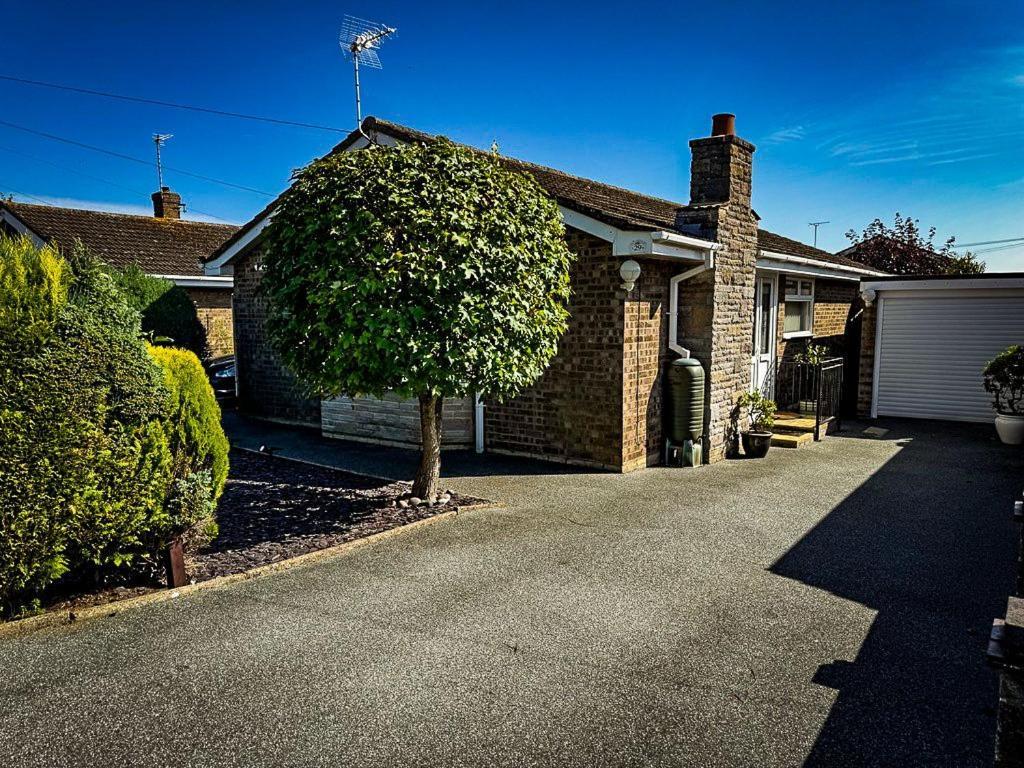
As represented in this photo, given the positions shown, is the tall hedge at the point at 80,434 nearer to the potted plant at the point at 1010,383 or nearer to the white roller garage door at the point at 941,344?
the potted plant at the point at 1010,383

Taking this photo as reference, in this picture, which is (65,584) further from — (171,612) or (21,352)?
(21,352)

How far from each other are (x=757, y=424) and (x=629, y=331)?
10.3 ft

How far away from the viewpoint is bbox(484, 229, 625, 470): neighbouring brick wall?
27.5 feet

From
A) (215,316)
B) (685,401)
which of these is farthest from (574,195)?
(215,316)

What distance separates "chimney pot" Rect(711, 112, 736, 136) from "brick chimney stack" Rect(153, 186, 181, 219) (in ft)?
63.8

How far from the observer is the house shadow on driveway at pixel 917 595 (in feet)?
10.8

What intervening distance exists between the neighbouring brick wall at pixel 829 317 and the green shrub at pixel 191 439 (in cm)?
1067

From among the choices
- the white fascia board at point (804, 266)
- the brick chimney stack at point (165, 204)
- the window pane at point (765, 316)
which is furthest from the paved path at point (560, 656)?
the brick chimney stack at point (165, 204)

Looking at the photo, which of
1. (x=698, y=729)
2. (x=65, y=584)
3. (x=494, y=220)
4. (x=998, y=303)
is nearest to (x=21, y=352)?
(x=65, y=584)

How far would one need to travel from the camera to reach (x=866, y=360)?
43.7ft

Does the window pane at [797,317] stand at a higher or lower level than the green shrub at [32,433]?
higher

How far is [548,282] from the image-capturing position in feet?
22.6

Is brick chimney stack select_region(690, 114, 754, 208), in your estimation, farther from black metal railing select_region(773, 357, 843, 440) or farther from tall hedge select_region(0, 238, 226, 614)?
tall hedge select_region(0, 238, 226, 614)

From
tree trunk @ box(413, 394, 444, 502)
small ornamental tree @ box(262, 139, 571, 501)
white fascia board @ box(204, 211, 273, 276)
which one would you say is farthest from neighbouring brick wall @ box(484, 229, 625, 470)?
white fascia board @ box(204, 211, 273, 276)
